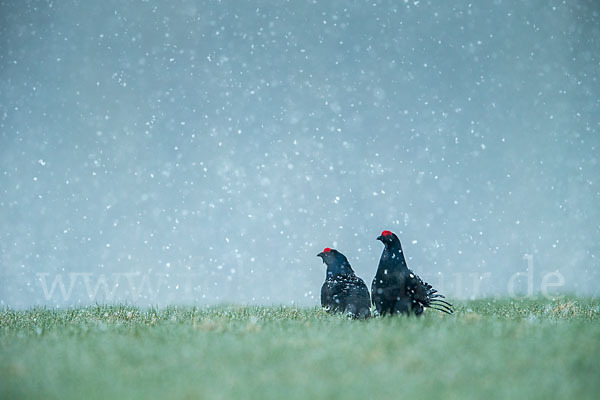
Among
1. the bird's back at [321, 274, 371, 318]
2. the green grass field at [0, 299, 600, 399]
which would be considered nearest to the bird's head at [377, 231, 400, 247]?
the bird's back at [321, 274, 371, 318]

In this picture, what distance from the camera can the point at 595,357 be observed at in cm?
493

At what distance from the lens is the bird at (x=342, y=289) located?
901cm

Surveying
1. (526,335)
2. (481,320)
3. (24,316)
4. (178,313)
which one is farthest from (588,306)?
(24,316)

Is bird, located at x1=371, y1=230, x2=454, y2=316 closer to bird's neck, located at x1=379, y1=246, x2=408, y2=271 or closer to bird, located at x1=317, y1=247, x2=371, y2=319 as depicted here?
bird's neck, located at x1=379, y1=246, x2=408, y2=271

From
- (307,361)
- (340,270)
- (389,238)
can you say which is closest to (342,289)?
(340,270)

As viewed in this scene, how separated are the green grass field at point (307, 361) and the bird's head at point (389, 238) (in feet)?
5.14

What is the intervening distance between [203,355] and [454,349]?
247 centimetres

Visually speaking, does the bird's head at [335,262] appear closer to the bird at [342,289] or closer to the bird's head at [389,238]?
the bird at [342,289]

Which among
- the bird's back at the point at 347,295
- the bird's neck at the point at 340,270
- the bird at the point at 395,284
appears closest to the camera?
the bird at the point at 395,284

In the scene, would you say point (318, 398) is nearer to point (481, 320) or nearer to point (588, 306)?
point (481, 320)

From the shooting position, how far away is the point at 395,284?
8406 millimetres

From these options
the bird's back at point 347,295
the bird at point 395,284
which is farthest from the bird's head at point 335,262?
the bird at point 395,284

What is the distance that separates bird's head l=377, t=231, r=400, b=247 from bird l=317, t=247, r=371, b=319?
114cm

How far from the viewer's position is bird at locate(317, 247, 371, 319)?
9008mm
